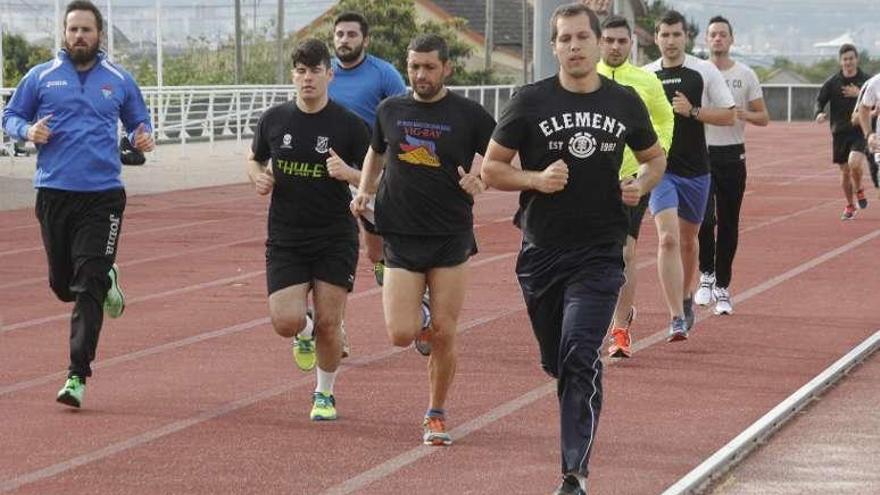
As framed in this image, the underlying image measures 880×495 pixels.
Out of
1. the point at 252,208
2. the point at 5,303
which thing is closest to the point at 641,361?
the point at 5,303

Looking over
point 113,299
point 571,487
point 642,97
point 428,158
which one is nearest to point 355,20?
point 642,97

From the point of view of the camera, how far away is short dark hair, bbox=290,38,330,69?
995 centimetres

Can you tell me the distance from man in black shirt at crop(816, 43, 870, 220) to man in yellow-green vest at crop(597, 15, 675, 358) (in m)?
11.6

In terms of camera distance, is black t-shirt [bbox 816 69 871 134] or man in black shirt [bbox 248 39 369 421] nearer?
man in black shirt [bbox 248 39 369 421]

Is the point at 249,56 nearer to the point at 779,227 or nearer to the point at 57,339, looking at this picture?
the point at 779,227

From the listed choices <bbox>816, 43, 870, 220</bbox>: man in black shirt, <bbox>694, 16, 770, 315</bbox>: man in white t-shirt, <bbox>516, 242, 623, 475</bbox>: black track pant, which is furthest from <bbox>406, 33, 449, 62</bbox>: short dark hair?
<bbox>816, 43, 870, 220</bbox>: man in black shirt

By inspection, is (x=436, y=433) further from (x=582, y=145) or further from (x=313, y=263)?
(x=582, y=145)

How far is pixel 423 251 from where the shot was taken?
940 centimetres

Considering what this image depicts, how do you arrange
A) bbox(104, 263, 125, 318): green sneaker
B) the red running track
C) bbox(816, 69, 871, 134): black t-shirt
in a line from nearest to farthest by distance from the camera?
the red running track < bbox(104, 263, 125, 318): green sneaker < bbox(816, 69, 871, 134): black t-shirt

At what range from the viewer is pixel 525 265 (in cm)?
834

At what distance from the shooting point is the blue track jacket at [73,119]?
1070 cm

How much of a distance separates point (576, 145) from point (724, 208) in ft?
21.8

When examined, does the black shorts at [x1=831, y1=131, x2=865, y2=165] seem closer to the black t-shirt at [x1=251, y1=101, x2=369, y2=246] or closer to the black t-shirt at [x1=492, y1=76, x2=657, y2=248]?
the black t-shirt at [x1=251, y1=101, x2=369, y2=246]

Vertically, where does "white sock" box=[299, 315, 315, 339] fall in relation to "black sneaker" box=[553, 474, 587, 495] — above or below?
above
